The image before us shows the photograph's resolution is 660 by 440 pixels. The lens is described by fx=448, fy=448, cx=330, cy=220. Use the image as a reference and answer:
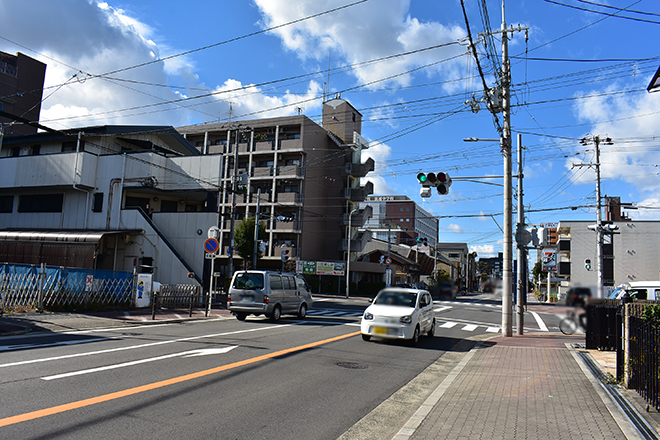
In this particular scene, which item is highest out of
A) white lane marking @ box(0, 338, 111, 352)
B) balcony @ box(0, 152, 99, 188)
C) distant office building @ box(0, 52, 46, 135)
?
distant office building @ box(0, 52, 46, 135)

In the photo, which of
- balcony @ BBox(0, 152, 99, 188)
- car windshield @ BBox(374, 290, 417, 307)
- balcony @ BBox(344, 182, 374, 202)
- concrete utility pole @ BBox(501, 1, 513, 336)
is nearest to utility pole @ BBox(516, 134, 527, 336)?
concrete utility pole @ BBox(501, 1, 513, 336)

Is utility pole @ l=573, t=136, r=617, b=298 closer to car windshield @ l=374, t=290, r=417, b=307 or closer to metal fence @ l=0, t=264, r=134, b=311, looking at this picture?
car windshield @ l=374, t=290, r=417, b=307

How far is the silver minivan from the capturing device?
17141mm

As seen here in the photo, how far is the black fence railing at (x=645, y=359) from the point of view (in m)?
6.03

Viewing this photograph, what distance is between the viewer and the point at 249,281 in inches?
691

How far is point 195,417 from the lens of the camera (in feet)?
18.6

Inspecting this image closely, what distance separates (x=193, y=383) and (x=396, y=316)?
681cm

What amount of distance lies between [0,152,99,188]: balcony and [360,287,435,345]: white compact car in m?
23.1

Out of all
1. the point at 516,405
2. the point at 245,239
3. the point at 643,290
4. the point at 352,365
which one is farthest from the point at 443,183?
the point at 245,239

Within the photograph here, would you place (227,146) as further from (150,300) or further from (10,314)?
(10,314)

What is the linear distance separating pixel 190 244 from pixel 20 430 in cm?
2424

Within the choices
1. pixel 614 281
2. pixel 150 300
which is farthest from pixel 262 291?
pixel 614 281

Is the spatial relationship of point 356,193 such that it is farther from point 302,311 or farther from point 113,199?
point 302,311

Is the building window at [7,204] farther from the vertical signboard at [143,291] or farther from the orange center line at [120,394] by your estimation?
the orange center line at [120,394]
